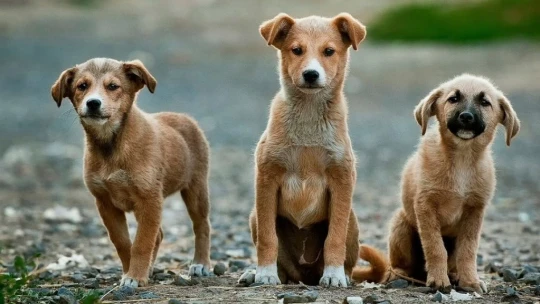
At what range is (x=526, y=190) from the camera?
13828mm

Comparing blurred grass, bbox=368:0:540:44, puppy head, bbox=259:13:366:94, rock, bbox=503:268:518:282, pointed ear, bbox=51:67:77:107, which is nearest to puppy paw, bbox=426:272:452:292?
rock, bbox=503:268:518:282

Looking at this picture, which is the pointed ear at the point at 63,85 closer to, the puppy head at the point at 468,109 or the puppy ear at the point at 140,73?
the puppy ear at the point at 140,73

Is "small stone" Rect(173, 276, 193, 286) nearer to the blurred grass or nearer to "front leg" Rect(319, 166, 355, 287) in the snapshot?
"front leg" Rect(319, 166, 355, 287)

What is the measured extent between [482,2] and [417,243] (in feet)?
105

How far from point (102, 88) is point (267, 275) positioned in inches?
73.9

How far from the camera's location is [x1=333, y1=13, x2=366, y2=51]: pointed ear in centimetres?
740

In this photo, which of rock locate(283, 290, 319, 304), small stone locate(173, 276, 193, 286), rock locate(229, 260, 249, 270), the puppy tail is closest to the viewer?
rock locate(283, 290, 319, 304)

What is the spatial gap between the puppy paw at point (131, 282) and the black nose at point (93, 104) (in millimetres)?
1271

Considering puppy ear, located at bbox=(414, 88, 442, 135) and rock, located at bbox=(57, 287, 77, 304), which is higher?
puppy ear, located at bbox=(414, 88, 442, 135)

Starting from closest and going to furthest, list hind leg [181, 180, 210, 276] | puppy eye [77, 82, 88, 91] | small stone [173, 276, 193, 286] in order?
small stone [173, 276, 193, 286] < puppy eye [77, 82, 88, 91] < hind leg [181, 180, 210, 276]

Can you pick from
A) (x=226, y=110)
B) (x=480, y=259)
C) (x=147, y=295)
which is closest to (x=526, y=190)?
(x=480, y=259)

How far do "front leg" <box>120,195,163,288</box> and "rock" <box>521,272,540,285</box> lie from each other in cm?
292

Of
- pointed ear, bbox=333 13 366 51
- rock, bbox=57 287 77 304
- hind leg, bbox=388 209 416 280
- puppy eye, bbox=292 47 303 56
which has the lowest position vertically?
rock, bbox=57 287 77 304

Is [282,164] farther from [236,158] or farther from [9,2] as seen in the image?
[9,2]
